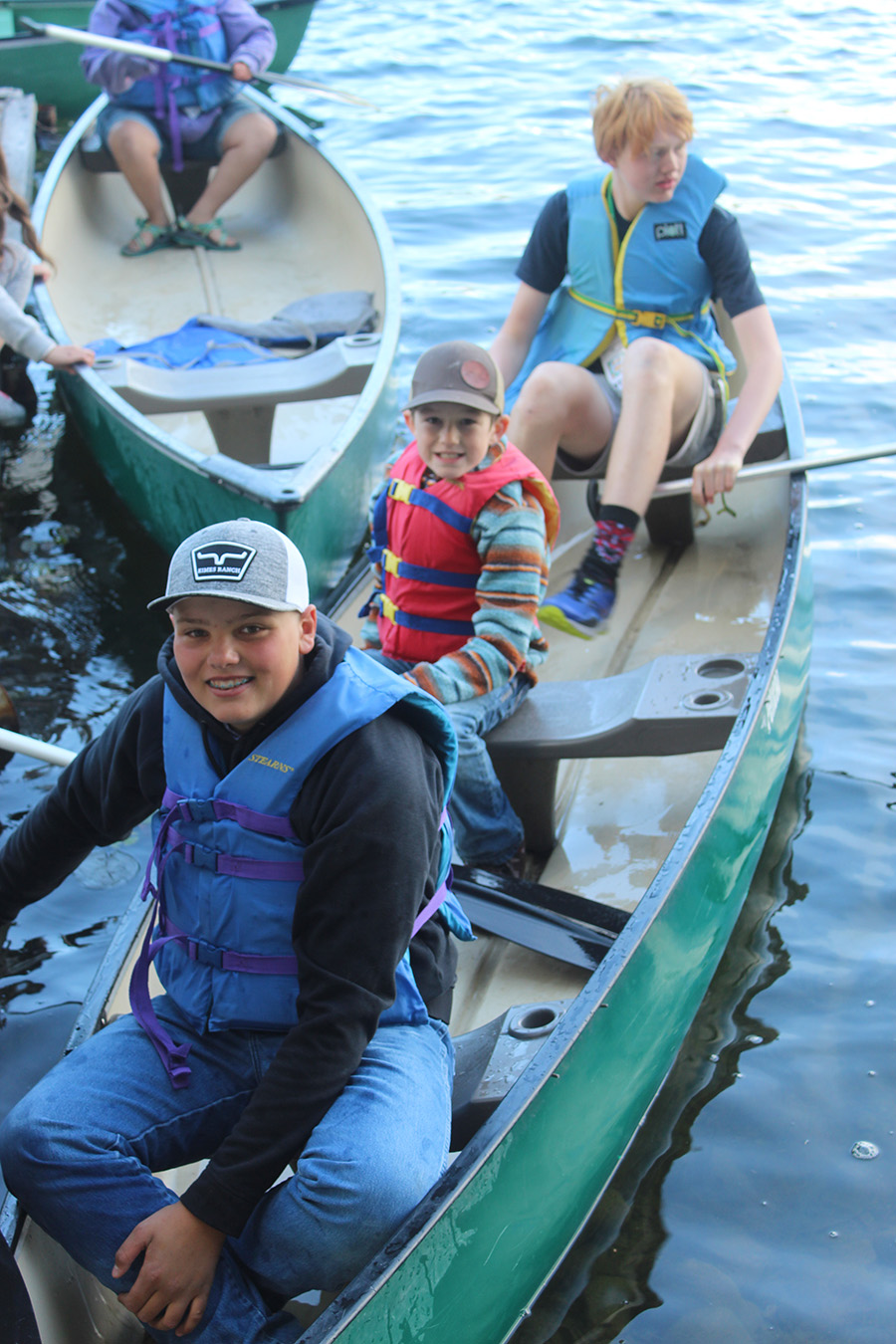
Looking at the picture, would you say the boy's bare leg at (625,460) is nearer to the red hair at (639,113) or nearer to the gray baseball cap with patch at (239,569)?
the red hair at (639,113)

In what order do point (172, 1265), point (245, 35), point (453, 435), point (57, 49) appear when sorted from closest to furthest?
1. point (172, 1265)
2. point (453, 435)
3. point (245, 35)
4. point (57, 49)

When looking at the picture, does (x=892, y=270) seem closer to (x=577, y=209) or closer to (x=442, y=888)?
(x=577, y=209)

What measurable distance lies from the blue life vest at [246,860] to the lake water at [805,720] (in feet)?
3.09

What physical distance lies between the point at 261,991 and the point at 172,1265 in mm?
338

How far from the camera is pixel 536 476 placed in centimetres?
269

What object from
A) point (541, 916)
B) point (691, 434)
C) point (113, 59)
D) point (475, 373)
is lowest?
point (541, 916)

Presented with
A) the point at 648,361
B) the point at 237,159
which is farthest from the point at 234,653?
the point at 237,159

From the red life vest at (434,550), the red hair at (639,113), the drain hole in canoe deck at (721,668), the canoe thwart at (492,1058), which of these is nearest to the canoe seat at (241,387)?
the red hair at (639,113)

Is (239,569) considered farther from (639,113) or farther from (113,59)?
(113,59)

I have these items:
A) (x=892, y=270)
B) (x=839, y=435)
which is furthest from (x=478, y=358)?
(x=892, y=270)

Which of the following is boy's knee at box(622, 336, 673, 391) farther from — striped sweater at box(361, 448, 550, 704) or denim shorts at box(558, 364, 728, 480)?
striped sweater at box(361, 448, 550, 704)

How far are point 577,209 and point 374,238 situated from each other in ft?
7.27

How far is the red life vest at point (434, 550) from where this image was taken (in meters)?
2.67

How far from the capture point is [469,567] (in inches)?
108
